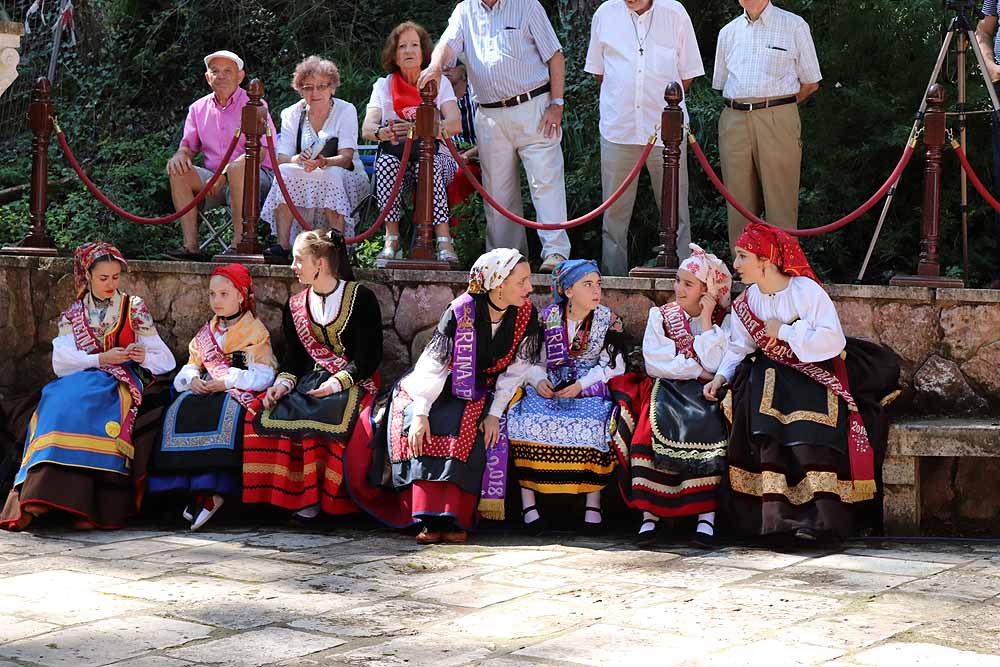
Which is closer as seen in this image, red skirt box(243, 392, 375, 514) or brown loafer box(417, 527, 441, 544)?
brown loafer box(417, 527, 441, 544)

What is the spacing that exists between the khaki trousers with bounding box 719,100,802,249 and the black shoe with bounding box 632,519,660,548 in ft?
6.92

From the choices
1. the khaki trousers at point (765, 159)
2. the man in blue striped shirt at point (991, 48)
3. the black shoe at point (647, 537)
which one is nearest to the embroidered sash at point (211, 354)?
the black shoe at point (647, 537)

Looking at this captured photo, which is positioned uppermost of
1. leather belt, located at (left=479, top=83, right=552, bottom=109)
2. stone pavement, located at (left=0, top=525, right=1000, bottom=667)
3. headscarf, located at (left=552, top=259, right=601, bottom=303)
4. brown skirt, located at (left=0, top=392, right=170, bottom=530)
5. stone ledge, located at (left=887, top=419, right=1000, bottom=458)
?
leather belt, located at (left=479, top=83, right=552, bottom=109)

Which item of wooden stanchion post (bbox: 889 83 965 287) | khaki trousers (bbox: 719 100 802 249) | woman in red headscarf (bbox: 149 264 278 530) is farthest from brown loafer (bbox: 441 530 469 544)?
khaki trousers (bbox: 719 100 802 249)

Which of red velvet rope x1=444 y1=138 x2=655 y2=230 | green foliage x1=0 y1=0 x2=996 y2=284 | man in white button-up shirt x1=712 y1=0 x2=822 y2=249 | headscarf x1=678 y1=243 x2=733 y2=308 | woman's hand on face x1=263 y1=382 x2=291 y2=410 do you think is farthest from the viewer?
green foliage x1=0 y1=0 x2=996 y2=284

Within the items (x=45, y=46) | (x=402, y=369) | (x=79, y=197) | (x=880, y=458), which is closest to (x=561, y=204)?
(x=402, y=369)

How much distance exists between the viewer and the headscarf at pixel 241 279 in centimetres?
654

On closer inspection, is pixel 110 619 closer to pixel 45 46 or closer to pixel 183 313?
pixel 183 313

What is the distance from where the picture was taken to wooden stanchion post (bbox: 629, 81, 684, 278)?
21.5ft

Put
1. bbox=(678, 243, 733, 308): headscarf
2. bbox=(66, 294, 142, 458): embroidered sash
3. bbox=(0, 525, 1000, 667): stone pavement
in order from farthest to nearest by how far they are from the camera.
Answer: bbox=(66, 294, 142, 458): embroidered sash, bbox=(678, 243, 733, 308): headscarf, bbox=(0, 525, 1000, 667): stone pavement

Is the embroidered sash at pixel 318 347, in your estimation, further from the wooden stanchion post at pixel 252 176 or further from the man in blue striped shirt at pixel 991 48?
the man in blue striped shirt at pixel 991 48

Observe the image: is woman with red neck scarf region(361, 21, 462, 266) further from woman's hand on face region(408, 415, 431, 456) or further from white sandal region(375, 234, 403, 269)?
woman's hand on face region(408, 415, 431, 456)

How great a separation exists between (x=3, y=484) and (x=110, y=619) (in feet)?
8.04

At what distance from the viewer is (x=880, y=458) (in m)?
5.78
